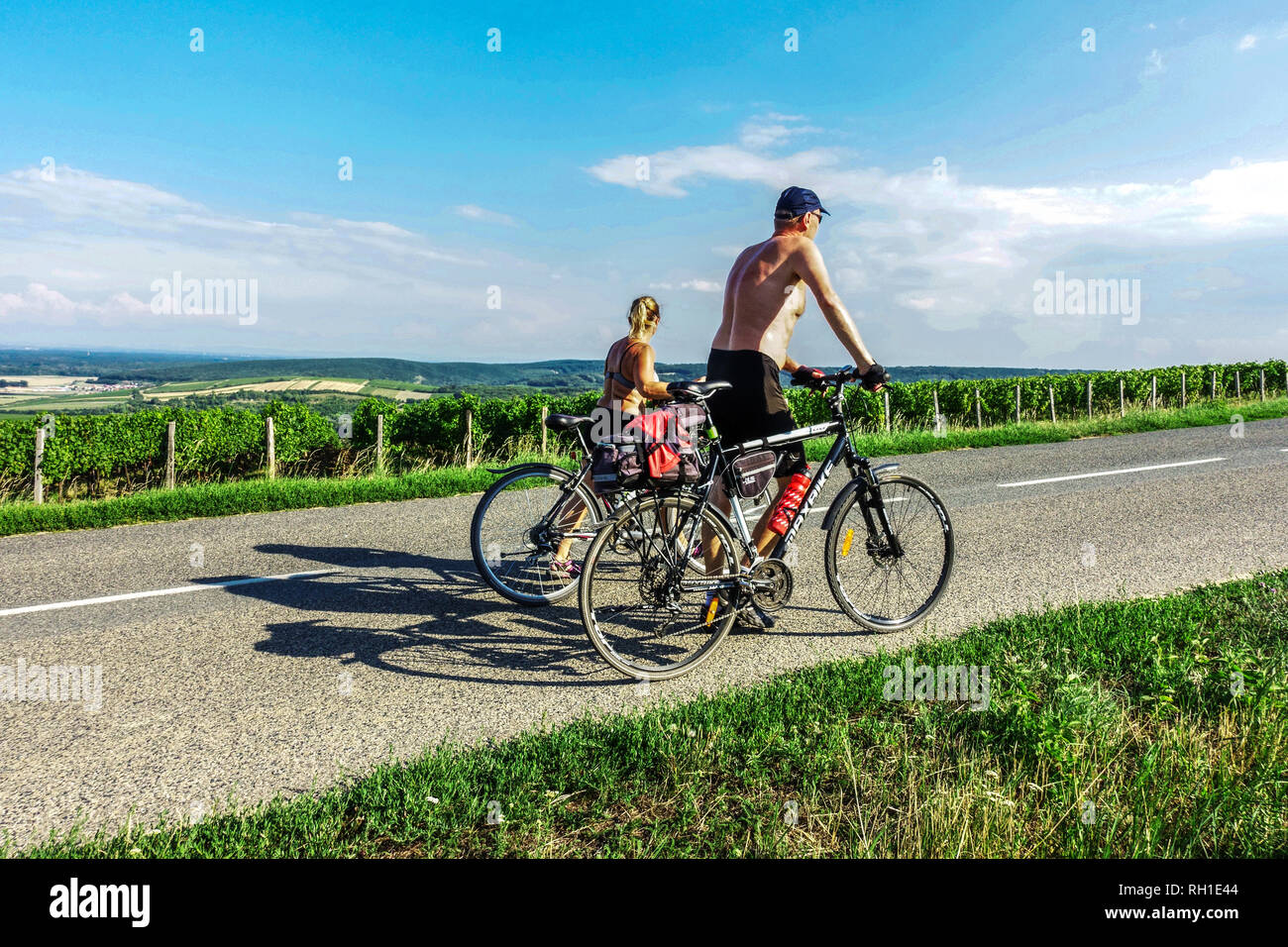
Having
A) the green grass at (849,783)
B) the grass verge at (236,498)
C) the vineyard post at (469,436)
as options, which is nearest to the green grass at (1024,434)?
the grass verge at (236,498)

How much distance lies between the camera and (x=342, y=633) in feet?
16.0

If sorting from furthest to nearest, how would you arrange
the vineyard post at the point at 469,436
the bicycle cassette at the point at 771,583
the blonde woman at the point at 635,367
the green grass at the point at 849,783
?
the vineyard post at the point at 469,436, the blonde woman at the point at 635,367, the bicycle cassette at the point at 771,583, the green grass at the point at 849,783

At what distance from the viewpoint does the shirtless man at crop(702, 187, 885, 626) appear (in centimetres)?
463

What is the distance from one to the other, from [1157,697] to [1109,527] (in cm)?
453

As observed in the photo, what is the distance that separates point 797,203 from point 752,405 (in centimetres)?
126

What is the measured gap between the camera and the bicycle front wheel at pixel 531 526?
5348 millimetres

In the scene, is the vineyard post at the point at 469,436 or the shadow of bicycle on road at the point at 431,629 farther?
the vineyard post at the point at 469,436

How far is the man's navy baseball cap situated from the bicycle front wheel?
219 cm

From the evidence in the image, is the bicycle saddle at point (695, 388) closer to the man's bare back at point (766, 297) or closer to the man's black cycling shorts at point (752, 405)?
the man's black cycling shorts at point (752, 405)

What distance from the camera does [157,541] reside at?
7430 millimetres

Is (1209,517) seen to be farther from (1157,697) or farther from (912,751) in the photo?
(912,751)
